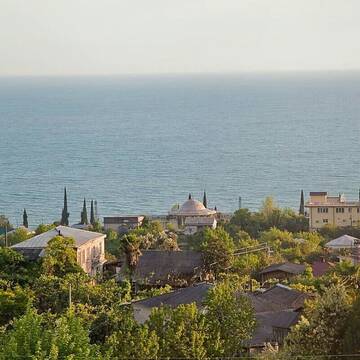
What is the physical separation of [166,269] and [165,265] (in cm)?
19

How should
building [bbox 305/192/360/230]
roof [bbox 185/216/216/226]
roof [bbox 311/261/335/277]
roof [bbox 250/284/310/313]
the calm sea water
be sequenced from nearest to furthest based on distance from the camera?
roof [bbox 250/284/310/313] → roof [bbox 311/261/335/277] → roof [bbox 185/216/216/226] → building [bbox 305/192/360/230] → the calm sea water

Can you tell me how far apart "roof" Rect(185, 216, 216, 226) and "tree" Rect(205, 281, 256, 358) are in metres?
22.1

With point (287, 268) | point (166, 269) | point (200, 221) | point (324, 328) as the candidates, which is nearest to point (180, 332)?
point (324, 328)

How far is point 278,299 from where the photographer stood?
21.9 meters

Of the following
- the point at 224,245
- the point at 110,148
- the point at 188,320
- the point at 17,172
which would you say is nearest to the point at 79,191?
the point at 17,172

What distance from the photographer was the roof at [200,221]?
39931 mm

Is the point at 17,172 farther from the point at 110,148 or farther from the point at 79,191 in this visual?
the point at 110,148

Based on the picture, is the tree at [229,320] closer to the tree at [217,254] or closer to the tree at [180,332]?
the tree at [180,332]

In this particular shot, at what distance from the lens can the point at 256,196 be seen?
62.9m

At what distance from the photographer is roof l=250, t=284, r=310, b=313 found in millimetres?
20766

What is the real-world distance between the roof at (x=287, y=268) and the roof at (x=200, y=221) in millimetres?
10458

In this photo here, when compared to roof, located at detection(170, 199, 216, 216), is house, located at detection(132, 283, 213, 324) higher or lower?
higher

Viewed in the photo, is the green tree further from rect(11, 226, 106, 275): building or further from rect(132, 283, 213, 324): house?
rect(11, 226, 106, 275): building

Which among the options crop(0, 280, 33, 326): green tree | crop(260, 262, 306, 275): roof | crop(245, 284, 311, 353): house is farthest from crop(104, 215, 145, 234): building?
crop(0, 280, 33, 326): green tree
